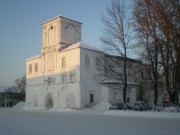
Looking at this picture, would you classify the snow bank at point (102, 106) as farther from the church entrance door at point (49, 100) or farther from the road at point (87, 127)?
the road at point (87, 127)

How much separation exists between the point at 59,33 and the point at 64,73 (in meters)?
8.56

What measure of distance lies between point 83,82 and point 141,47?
63.4 feet

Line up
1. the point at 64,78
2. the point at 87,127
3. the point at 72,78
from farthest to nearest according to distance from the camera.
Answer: the point at 64,78
the point at 72,78
the point at 87,127

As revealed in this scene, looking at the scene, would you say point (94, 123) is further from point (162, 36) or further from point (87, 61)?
point (87, 61)

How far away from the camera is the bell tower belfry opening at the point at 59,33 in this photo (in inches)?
2052

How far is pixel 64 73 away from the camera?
48844 millimetres

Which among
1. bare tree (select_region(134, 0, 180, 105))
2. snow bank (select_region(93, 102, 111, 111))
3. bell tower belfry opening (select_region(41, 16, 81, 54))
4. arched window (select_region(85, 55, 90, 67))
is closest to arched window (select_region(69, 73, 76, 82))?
arched window (select_region(85, 55, 90, 67))

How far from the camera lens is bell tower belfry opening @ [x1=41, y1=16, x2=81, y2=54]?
5212 centimetres

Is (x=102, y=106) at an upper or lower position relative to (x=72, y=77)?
lower

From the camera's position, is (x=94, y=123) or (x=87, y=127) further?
(x=94, y=123)

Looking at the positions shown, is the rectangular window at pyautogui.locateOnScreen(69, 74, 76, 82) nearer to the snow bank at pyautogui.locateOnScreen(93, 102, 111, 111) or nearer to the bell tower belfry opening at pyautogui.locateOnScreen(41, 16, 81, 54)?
the snow bank at pyautogui.locateOnScreen(93, 102, 111, 111)

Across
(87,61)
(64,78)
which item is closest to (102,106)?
(87,61)

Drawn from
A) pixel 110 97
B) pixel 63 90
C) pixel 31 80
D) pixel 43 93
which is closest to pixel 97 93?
pixel 110 97

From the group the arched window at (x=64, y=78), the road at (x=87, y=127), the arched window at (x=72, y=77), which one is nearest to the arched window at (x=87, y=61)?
the arched window at (x=72, y=77)
